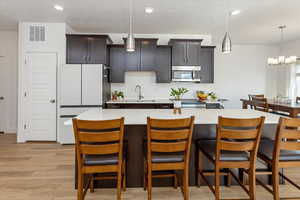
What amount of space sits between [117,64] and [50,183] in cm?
347

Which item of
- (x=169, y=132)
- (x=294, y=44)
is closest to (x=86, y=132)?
(x=169, y=132)

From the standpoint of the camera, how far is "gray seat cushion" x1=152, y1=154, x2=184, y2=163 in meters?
2.24

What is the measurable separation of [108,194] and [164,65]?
3.85 meters

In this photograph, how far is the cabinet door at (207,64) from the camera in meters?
6.00

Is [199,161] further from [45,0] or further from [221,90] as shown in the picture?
[221,90]

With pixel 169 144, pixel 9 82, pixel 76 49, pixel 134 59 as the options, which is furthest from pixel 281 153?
pixel 9 82

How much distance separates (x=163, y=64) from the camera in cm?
584

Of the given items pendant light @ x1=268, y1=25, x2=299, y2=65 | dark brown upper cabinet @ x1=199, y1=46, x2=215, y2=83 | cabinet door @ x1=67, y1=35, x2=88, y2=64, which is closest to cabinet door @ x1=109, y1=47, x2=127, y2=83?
cabinet door @ x1=67, y1=35, x2=88, y2=64

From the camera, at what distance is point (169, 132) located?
7.10ft

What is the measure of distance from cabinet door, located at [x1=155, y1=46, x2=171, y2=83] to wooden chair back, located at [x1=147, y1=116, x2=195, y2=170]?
3712 mm

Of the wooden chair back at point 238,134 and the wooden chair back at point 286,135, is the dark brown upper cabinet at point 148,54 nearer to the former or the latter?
the wooden chair back at point 238,134

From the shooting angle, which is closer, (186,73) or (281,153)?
(281,153)

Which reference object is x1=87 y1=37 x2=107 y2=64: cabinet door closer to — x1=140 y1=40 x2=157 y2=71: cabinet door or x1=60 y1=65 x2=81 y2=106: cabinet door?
x1=60 y1=65 x2=81 y2=106: cabinet door

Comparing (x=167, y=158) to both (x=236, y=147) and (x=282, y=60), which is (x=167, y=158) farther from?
(x=282, y=60)
